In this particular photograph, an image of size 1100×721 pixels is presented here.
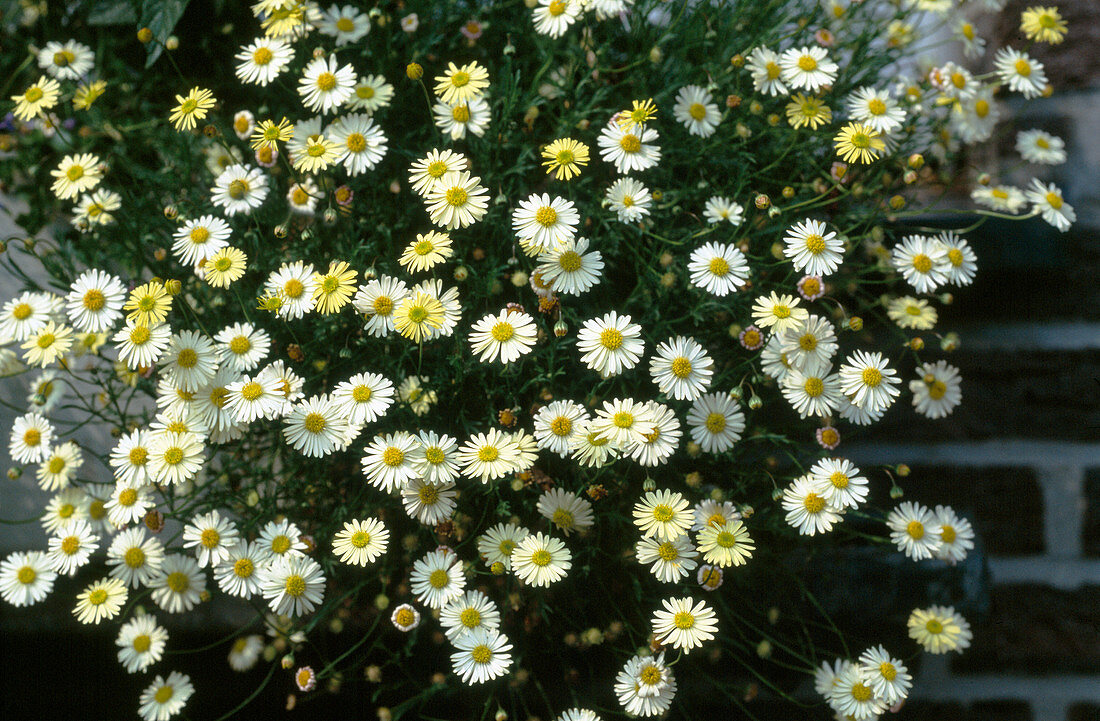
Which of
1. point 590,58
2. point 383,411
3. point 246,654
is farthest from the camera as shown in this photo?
point 246,654

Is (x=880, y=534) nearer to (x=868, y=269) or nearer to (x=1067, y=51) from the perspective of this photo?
(x=868, y=269)

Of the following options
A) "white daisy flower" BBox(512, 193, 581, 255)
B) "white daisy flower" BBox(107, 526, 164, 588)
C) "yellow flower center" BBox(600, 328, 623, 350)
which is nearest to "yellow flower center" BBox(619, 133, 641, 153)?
"white daisy flower" BBox(512, 193, 581, 255)

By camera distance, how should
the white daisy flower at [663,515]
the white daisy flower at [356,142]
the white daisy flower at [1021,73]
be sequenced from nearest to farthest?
the white daisy flower at [663,515]
the white daisy flower at [356,142]
the white daisy flower at [1021,73]

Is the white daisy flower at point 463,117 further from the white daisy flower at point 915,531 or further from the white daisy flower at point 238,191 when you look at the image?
the white daisy flower at point 915,531

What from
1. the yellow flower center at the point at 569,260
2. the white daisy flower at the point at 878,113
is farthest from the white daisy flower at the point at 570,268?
the white daisy flower at the point at 878,113

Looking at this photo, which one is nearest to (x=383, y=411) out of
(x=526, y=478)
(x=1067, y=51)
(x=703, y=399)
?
(x=526, y=478)

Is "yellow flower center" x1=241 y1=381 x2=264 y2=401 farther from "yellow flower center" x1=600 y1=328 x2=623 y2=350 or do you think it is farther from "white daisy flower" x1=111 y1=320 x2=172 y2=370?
"yellow flower center" x1=600 y1=328 x2=623 y2=350
